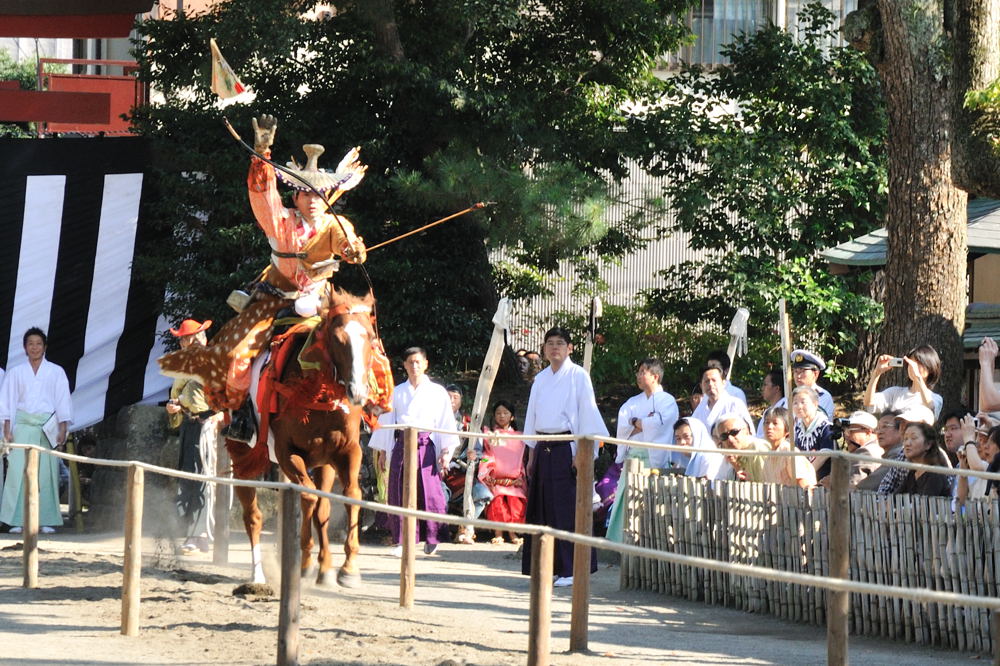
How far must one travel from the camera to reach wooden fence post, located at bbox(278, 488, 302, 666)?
18.4 feet

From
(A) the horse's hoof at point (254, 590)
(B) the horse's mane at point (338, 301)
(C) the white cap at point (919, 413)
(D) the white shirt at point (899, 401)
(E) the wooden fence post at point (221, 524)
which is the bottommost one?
(A) the horse's hoof at point (254, 590)

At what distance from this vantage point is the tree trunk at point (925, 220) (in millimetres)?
10820

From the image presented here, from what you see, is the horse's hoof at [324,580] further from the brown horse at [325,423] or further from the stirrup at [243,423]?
the stirrup at [243,423]

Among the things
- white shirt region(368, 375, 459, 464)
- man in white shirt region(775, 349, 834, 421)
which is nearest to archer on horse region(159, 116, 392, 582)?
white shirt region(368, 375, 459, 464)

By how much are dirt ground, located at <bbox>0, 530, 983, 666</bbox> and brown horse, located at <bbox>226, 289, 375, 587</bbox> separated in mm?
340

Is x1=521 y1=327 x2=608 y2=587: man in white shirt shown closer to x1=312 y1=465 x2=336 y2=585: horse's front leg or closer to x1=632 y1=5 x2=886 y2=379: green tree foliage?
x1=312 y1=465 x2=336 y2=585: horse's front leg

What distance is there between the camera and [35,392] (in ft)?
38.5

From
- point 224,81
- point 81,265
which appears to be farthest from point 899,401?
point 81,265

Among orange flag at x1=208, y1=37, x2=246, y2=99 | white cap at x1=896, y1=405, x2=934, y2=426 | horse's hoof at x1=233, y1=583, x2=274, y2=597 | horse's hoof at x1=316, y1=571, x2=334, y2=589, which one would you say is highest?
orange flag at x1=208, y1=37, x2=246, y2=99

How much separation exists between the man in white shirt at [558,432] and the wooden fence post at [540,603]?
3237 mm

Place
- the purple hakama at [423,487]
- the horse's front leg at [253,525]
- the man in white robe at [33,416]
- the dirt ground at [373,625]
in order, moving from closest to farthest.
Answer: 1. the dirt ground at [373,625]
2. the horse's front leg at [253,525]
3. the purple hakama at [423,487]
4. the man in white robe at [33,416]

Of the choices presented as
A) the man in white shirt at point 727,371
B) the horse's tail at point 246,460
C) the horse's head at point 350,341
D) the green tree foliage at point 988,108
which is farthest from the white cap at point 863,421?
the horse's tail at point 246,460

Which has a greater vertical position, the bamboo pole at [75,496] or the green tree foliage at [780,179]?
the green tree foliage at [780,179]

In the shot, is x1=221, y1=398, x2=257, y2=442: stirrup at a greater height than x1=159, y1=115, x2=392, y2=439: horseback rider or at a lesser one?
lesser
